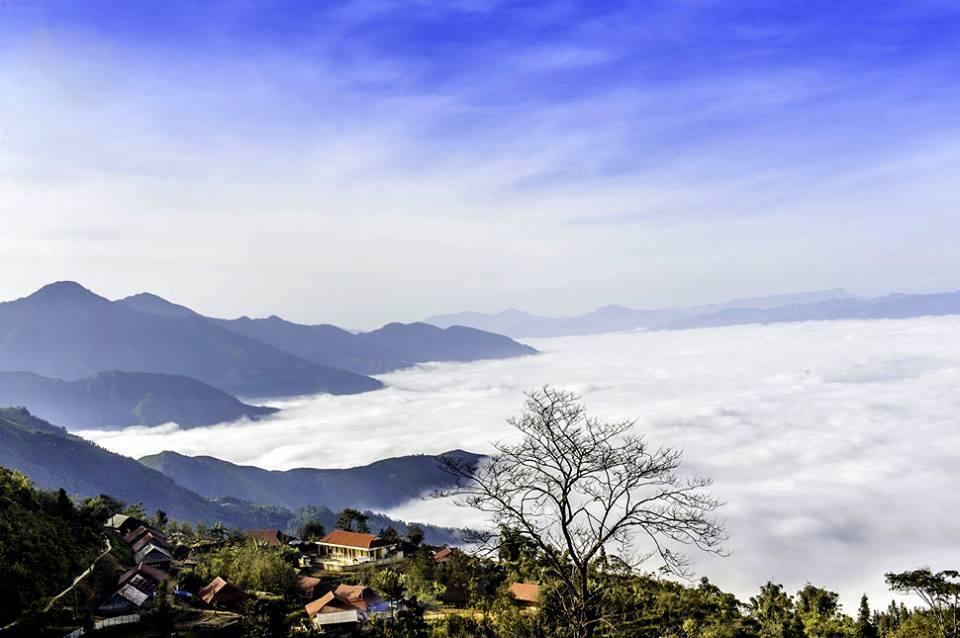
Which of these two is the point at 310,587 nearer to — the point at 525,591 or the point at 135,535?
the point at 525,591

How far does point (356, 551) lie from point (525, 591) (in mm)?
19030

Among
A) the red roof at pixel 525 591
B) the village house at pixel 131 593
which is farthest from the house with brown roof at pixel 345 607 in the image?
the village house at pixel 131 593

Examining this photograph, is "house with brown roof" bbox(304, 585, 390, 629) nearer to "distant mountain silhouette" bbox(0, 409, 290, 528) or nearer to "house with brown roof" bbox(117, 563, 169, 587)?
"house with brown roof" bbox(117, 563, 169, 587)

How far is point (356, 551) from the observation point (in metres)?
54.3

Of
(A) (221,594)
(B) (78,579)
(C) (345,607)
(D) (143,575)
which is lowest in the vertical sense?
(C) (345,607)

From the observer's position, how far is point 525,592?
130 feet

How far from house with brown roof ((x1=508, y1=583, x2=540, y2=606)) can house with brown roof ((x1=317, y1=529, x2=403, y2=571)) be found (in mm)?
14983

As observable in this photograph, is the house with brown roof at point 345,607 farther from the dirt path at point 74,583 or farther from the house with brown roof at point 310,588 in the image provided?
the dirt path at point 74,583

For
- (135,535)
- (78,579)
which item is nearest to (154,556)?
(135,535)

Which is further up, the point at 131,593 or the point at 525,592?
the point at 131,593

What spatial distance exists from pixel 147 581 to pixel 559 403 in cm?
3452

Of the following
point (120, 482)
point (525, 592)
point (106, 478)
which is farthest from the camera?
point (120, 482)

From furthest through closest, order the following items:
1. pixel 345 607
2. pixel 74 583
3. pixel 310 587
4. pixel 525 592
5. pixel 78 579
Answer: pixel 310 587 < pixel 525 592 < pixel 345 607 < pixel 78 579 < pixel 74 583

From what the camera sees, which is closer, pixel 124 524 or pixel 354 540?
pixel 354 540
